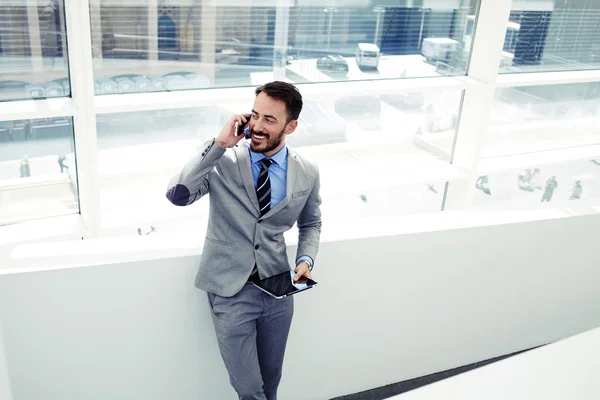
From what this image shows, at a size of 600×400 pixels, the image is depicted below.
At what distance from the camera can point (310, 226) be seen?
1.92 metres

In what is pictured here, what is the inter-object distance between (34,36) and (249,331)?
2148mm

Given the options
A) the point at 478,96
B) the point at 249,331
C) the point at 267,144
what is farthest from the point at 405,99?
the point at 249,331

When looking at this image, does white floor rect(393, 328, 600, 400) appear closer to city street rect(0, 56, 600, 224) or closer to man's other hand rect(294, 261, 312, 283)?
man's other hand rect(294, 261, 312, 283)

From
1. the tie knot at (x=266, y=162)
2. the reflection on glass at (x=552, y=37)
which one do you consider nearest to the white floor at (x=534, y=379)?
the tie knot at (x=266, y=162)

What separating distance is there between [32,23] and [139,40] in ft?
1.99

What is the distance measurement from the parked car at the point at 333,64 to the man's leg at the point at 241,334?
2.61m

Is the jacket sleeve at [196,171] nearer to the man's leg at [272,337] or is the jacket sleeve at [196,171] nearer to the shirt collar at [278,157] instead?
the shirt collar at [278,157]

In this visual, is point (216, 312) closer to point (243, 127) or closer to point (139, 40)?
point (243, 127)

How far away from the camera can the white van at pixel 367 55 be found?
14.0 ft

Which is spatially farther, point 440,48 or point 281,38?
point 440,48

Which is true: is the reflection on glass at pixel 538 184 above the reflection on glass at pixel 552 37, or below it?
below

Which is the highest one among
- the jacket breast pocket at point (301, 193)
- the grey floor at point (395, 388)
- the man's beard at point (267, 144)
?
the man's beard at point (267, 144)

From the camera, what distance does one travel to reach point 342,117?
177 inches

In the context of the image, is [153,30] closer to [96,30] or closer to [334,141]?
[96,30]
